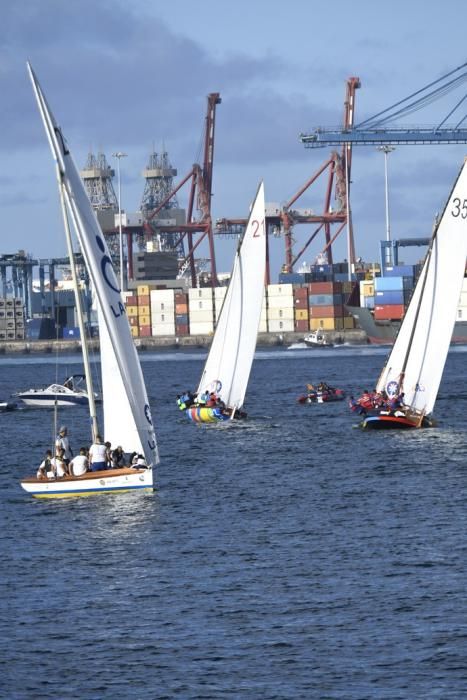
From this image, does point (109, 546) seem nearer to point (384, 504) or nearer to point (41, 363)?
point (384, 504)

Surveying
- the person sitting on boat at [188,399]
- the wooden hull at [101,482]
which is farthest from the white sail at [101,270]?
the person sitting on boat at [188,399]

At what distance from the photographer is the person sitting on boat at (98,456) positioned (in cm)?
4275

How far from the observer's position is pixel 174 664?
27094 mm

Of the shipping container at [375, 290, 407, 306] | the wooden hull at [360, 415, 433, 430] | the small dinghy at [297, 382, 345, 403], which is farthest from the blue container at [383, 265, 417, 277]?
the wooden hull at [360, 415, 433, 430]

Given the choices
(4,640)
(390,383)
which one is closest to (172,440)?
(390,383)

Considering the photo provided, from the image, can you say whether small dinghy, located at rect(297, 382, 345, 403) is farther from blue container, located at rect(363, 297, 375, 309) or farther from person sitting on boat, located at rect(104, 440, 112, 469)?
blue container, located at rect(363, 297, 375, 309)

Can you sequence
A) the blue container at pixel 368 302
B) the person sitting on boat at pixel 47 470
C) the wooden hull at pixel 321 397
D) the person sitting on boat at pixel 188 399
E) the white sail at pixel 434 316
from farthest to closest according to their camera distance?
the blue container at pixel 368 302
the wooden hull at pixel 321 397
the person sitting on boat at pixel 188 399
the white sail at pixel 434 316
the person sitting on boat at pixel 47 470

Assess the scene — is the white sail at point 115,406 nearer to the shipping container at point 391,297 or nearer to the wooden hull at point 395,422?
the wooden hull at point 395,422

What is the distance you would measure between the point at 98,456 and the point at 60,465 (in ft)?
5.50

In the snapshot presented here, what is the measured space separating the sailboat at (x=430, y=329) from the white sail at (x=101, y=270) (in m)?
22.9

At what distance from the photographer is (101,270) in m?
42.4

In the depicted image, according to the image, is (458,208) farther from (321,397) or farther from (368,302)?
(368,302)

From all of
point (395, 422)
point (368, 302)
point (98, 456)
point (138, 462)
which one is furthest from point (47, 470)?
point (368, 302)

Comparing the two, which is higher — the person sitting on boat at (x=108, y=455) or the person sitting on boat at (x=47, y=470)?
the person sitting on boat at (x=108, y=455)
